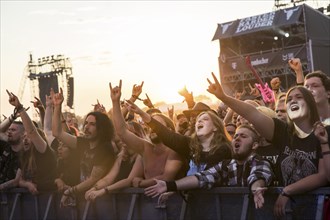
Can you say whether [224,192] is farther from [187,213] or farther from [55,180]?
[55,180]

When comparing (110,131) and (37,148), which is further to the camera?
(37,148)

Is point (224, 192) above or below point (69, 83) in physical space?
below

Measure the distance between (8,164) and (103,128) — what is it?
2.00 m

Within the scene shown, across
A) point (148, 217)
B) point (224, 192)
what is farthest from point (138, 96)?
point (224, 192)

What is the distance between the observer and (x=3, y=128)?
8.59 metres

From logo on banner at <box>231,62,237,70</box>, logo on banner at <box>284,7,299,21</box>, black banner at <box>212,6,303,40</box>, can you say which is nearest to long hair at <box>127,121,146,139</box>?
black banner at <box>212,6,303,40</box>

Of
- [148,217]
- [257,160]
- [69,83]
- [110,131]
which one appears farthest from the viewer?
[69,83]

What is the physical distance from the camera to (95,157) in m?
6.59

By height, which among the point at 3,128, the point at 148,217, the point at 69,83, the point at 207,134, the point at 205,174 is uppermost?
the point at 69,83

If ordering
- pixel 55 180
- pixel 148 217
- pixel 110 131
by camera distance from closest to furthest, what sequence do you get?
1. pixel 148 217
2. pixel 110 131
3. pixel 55 180

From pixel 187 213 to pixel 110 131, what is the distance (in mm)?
1691

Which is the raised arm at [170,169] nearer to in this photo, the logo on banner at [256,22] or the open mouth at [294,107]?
the open mouth at [294,107]

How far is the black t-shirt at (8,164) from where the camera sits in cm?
794

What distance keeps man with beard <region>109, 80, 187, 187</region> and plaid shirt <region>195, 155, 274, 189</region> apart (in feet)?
2.09
